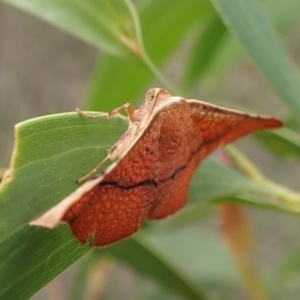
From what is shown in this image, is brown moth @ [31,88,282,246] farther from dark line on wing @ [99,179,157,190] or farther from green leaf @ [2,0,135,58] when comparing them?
green leaf @ [2,0,135,58]

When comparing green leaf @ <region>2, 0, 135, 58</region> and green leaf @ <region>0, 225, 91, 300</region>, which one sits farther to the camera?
green leaf @ <region>2, 0, 135, 58</region>

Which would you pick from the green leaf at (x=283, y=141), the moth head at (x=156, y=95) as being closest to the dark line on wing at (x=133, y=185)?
the moth head at (x=156, y=95)

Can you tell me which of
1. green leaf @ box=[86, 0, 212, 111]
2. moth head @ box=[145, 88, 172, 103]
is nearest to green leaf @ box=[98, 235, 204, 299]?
green leaf @ box=[86, 0, 212, 111]

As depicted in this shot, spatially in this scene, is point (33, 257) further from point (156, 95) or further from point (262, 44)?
point (262, 44)

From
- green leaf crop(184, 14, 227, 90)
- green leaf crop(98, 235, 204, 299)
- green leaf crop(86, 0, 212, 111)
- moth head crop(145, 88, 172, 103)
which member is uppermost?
green leaf crop(86, 0, 212, 111)

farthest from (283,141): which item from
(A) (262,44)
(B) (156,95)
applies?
(B) (156,95)

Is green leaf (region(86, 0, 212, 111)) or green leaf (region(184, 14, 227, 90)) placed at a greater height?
green leaf (region(86, 0, 212, 111))
